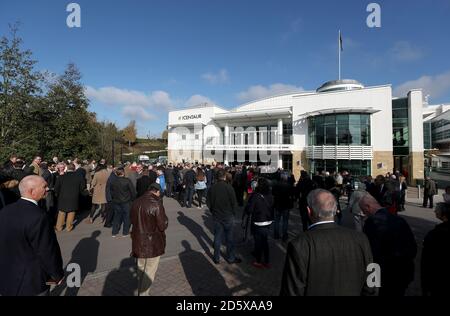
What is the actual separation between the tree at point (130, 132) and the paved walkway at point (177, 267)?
195 feet

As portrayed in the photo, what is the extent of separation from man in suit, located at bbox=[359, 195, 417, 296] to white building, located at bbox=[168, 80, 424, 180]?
72.0 ft

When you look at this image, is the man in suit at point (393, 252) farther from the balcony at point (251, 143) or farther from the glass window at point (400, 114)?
the glass window at point (400, 114)

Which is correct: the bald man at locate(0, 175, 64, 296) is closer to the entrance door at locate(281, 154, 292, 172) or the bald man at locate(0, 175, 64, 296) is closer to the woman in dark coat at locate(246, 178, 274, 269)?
the woman in dark coat at locate(246, 178, 274, 269)

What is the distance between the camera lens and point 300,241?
1892 millimetres

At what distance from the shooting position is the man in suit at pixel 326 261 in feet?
6.03

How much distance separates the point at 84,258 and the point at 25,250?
10.4 feet

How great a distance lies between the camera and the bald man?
227 cm

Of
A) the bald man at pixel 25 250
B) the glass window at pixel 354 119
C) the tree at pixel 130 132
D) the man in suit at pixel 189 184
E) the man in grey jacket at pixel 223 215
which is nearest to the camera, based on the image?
the bald man at pixel 25 250

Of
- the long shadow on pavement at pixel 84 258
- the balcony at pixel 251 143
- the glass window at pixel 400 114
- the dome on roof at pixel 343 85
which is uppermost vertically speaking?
the dome on roof at pixel 343 85

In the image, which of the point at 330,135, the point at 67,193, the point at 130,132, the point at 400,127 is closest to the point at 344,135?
the point at 330,135

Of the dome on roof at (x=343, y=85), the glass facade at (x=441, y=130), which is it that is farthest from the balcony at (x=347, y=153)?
the glass facade at (x=441, y=130)

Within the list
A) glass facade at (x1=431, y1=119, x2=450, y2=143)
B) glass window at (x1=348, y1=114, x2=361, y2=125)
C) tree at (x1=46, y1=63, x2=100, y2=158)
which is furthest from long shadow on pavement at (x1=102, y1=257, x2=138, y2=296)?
glass facade at (x1=431, y1=119, x2=450, y2=143)

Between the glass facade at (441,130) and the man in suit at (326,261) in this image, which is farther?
the glass facade at (441,130)
